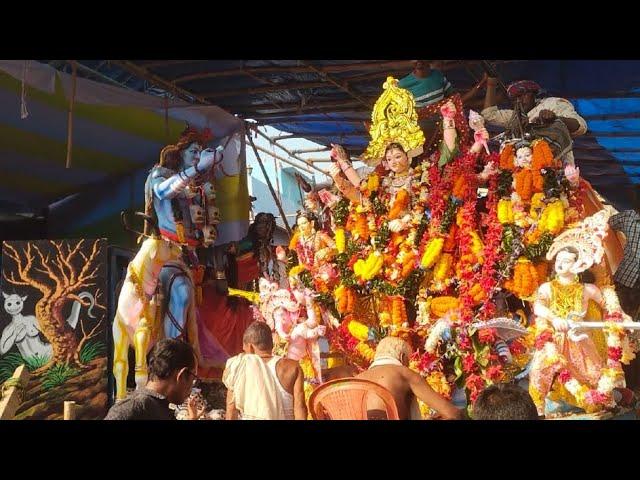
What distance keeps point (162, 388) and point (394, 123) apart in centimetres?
332

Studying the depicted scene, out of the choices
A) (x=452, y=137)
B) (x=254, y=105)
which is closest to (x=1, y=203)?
(x=254, y=105)

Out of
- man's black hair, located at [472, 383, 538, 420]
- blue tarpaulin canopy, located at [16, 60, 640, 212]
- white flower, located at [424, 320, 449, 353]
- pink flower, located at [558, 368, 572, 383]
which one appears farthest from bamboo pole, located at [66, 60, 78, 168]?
man's black hair, located at [472, 383, 538, 420]

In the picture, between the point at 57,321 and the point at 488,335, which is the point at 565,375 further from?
the point at 57,321

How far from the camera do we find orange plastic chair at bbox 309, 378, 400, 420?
15.6 feet

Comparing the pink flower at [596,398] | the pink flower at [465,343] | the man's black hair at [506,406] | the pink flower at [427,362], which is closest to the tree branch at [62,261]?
the pink flower at [427,362]

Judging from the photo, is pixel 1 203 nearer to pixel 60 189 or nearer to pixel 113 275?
pixel 60 189

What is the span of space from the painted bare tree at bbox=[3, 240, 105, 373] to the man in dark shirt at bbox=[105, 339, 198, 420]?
8.70 feet

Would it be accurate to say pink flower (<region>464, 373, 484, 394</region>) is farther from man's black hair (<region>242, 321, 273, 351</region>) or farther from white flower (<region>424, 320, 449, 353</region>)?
man's black hair (<region>242, 321, 273, 351</region>)

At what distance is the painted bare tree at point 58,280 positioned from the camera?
651 cm

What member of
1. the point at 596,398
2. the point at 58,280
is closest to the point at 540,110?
the point at 596,398

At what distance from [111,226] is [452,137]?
113 inches

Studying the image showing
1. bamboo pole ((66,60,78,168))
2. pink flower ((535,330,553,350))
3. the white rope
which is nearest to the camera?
pink flower ((535,330,553,350))

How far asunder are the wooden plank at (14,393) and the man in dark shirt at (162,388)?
2655mm

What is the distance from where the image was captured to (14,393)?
20.8ft
